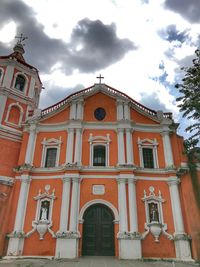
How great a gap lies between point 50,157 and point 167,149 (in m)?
8.39

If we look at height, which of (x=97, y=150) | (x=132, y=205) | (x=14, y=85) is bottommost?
(x=132, y=205)

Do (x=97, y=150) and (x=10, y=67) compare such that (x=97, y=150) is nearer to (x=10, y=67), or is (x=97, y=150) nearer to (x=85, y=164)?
(x=85, y=164)

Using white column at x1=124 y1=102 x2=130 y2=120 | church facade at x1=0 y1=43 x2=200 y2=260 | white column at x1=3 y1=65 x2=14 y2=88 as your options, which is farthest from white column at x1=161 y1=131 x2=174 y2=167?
white column at x1=3 y1=65 x2=14 y2=88

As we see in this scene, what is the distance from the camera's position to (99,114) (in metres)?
18.2

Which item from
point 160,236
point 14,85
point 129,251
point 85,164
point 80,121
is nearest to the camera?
point 129,251

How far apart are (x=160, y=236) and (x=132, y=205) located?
234 cm

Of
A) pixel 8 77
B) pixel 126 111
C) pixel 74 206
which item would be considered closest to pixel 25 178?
pixel 74 206

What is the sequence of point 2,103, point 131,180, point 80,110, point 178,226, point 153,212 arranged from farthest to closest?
point 2,103
point 80,110
point 131,180
point 153,212
point 178,226

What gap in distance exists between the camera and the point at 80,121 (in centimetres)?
1720

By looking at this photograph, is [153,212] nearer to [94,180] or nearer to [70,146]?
[94,180]

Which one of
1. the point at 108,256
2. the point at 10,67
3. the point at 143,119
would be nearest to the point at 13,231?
the point at 108,256

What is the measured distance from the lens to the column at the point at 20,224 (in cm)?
1330

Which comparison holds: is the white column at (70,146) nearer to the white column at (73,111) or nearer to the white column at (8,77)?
the white column at (73,111)

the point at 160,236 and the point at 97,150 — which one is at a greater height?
the point at 97,150
